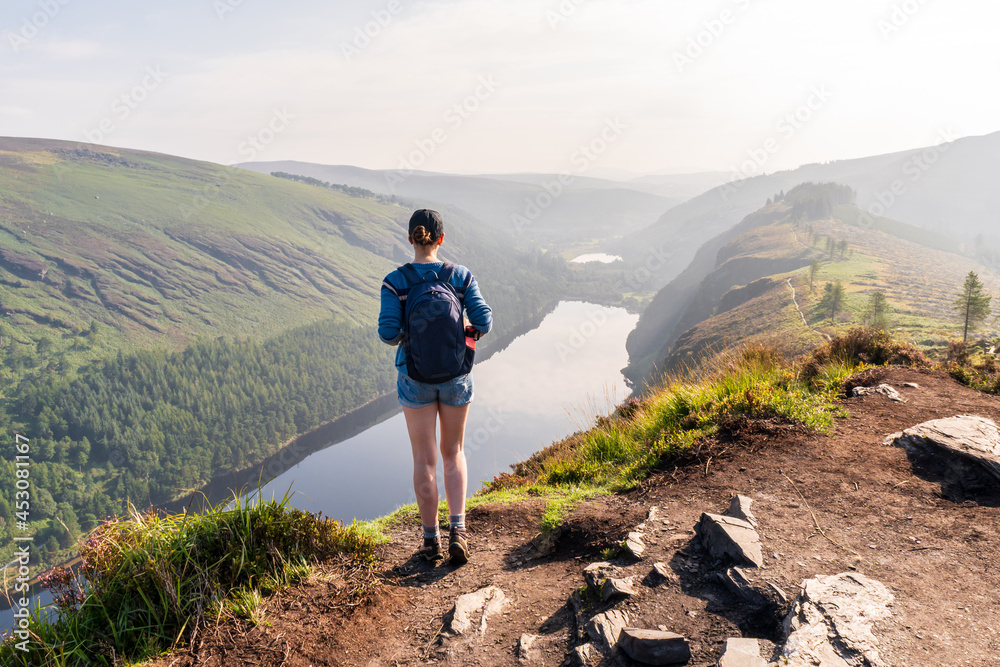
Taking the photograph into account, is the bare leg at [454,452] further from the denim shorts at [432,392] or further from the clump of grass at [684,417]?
the clump of grass at [684,417]

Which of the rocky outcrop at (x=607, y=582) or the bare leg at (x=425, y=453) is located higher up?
the bare leg at (x=425, y=453)

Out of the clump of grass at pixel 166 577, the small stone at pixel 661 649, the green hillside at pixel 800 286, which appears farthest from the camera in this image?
the green hillside at pixel 800 286

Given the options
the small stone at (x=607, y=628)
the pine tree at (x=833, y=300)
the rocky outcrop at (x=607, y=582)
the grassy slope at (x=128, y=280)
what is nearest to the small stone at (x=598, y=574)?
the rocky outcrop at (x=607, y=582)

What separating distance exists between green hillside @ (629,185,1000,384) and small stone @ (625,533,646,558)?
16.3 meters

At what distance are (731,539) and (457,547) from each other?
231 cm

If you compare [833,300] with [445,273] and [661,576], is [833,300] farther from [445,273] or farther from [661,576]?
[445,273]

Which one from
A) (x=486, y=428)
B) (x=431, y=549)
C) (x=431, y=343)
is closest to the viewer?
(x=431, y=343)

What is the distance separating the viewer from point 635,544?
418 cm

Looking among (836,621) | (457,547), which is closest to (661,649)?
(836,621)

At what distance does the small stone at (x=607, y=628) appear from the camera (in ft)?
10.2

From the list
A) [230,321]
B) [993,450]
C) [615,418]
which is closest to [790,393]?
Result: [993,450]

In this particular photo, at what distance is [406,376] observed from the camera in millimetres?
4258

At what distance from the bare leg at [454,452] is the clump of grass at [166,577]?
94 cm

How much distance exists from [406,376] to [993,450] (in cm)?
577
